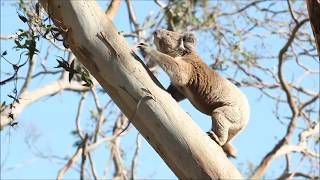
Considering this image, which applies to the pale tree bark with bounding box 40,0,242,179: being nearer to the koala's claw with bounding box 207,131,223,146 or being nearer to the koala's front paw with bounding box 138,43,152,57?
the koala's claw with bounding box 207,131,223,146

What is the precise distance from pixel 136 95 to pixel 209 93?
1.93 meters

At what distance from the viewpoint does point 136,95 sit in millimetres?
3824

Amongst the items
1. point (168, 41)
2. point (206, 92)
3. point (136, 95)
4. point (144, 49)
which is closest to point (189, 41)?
point (168, 41)

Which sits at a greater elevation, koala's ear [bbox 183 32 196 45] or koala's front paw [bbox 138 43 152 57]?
koala's ear [bbox 183 32 196 45]

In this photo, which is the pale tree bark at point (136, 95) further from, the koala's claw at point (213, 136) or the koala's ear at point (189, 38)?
the koala's ear at point (189, 38)

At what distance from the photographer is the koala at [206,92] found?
538cm

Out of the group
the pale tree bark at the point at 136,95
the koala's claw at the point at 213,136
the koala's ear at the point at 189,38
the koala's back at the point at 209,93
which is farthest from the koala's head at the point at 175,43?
the pale tree bark at the point at 136,95

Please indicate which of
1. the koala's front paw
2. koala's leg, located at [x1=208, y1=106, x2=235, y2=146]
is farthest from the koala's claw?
the koala's front paw

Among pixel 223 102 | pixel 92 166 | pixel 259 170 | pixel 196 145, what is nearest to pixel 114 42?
pixel 196 145

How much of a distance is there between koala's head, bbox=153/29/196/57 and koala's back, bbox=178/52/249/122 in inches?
14.5

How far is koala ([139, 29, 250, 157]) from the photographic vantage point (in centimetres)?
538

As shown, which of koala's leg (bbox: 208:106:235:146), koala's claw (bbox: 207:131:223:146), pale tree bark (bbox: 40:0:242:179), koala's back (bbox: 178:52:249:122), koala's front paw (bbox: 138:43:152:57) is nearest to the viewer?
pale tree bark (bbox: 40:0:242:179)

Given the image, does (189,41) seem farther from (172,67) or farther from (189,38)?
(172,67)

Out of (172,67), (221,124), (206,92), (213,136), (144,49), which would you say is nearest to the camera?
(213,136)
